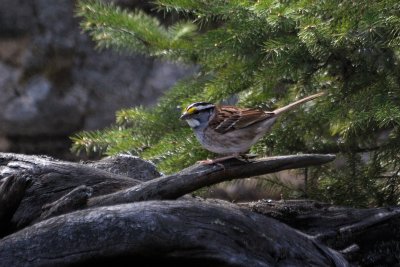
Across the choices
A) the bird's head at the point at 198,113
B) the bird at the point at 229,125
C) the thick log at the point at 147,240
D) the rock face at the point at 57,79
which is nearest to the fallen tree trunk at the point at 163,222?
the thick log at the point at 147,240

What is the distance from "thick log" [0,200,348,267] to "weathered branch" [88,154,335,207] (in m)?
0.16

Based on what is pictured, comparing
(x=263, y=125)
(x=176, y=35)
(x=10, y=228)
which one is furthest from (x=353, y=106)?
(x=10, y=228)

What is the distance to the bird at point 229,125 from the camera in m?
3.87

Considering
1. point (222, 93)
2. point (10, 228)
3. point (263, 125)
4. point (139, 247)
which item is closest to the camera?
point (139, 247)

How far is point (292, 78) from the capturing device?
424cm

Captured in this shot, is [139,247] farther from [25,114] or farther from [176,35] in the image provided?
[25,114]

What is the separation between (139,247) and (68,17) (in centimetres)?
404

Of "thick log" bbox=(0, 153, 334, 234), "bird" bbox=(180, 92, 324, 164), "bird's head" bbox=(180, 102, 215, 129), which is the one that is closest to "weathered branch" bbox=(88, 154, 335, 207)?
"thick log" bbox=(0, 153, 334, 234)

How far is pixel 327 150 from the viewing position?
4.44 metres

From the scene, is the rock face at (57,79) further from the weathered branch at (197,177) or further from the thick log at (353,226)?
the weathered branch at (197,177)

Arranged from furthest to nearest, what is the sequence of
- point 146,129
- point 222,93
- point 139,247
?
point 146,129
point 222,93
point 139,247

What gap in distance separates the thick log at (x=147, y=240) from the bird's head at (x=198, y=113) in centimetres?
67

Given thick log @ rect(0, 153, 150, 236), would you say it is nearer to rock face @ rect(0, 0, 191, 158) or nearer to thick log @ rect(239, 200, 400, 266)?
thick log @ rect(239, 200, 400, 266)

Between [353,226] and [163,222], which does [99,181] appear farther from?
[353,226]
